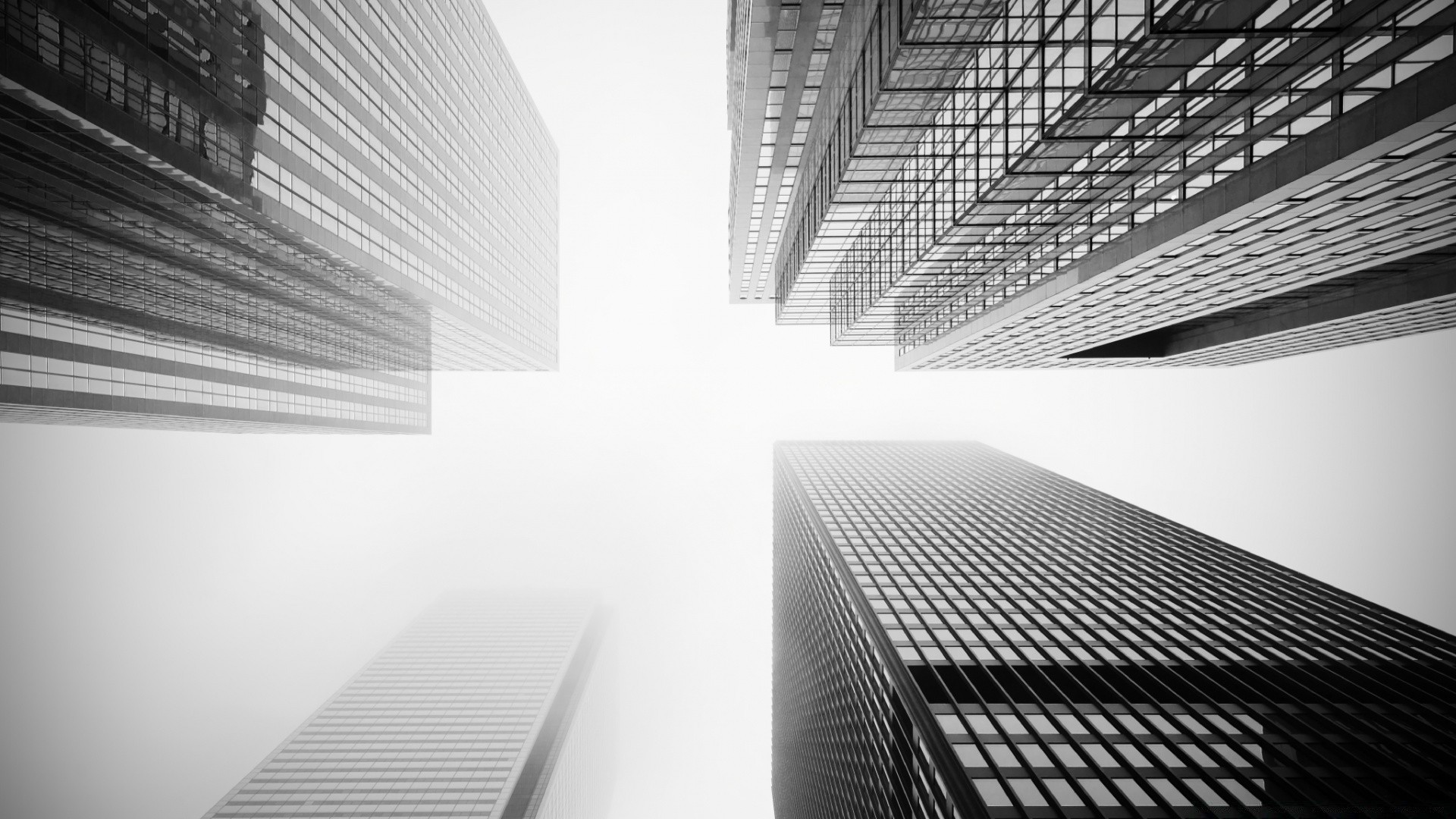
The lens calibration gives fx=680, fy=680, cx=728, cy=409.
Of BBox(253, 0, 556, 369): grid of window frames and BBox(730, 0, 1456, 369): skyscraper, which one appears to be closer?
BBox(730, 0, 1456, 369): skyscraper

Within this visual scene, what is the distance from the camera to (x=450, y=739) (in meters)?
122

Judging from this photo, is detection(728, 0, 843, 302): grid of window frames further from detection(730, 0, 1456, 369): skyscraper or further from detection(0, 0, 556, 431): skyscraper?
detection(0, 0, 556, 431): skyscraper

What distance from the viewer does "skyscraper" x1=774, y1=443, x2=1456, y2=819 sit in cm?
2305

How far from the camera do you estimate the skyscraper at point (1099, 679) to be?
23047mm

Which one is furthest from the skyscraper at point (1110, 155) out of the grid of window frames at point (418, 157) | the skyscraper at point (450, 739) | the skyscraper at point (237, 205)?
the skyscraper at point (450, 739)

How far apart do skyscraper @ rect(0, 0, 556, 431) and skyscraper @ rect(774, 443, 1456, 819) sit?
4170 centimetres

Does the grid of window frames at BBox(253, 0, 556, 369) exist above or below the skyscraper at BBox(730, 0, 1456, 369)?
above

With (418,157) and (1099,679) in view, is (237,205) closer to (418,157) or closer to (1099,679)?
(418,157)

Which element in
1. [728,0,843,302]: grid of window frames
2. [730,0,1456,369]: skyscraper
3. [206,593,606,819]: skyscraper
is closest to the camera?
[730,0,1456,369]: skyscraper

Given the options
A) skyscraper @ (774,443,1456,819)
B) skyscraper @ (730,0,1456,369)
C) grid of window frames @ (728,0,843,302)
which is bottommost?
skyscraper @ (774,443,1456,819)

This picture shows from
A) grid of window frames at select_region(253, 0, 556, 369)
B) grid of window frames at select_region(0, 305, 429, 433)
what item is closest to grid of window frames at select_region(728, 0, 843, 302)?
grid of window frames at select_region(253, 0, 556, 369)

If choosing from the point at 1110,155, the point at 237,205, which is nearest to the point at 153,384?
the point at 237,205

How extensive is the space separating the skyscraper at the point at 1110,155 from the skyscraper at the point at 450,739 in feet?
328

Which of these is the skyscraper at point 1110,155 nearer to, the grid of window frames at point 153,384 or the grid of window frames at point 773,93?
the grid of window frames at point 773,93
